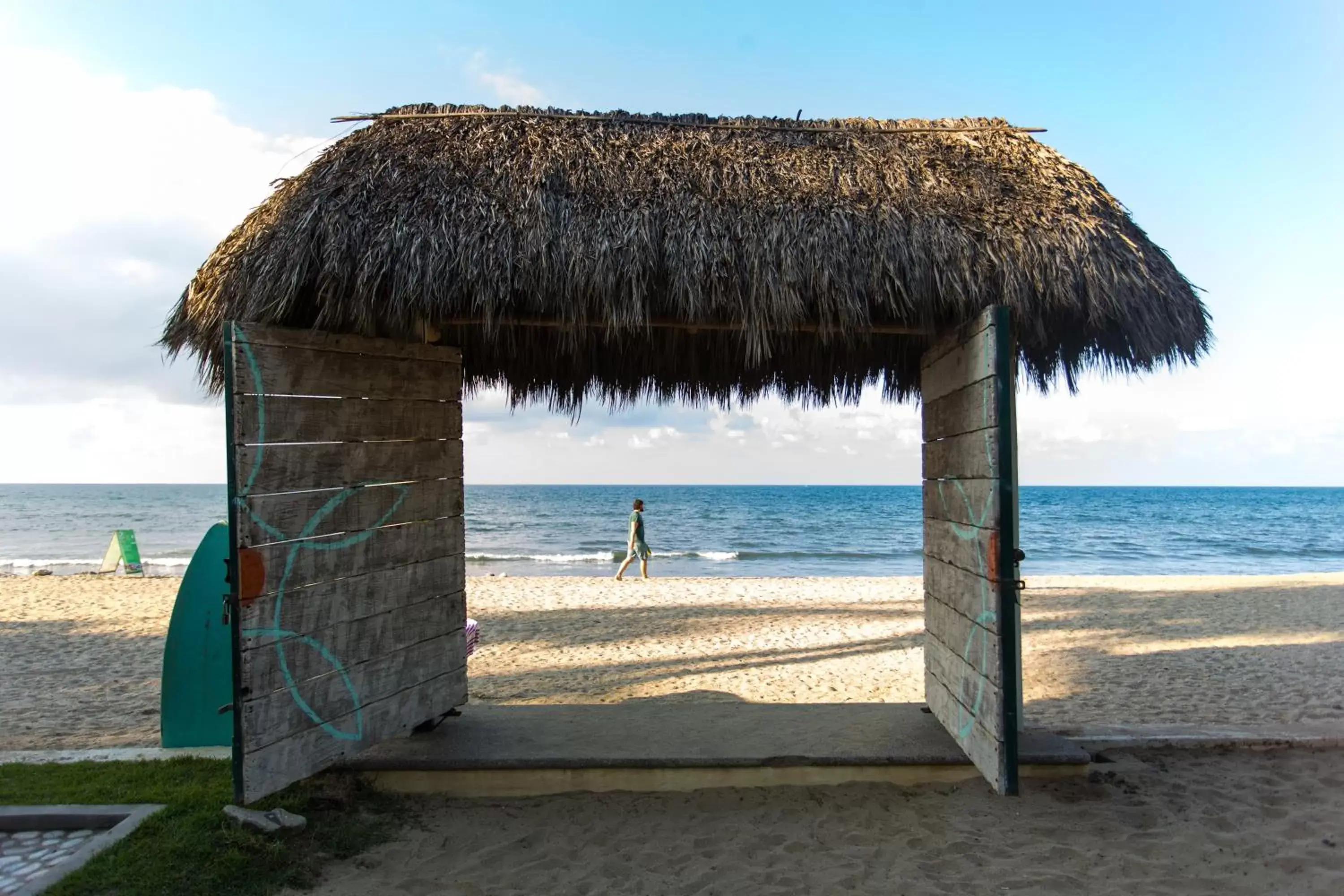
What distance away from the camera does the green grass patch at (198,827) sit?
2.71 m

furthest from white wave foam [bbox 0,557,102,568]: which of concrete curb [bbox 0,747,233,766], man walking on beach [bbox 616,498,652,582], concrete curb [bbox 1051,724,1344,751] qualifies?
concrete curb [bbox 1051,724,1344,751]

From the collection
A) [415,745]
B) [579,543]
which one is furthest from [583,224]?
[579,543]

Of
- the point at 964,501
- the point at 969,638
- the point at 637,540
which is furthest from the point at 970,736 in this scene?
the point at 637,540

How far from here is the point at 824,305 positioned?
344cm

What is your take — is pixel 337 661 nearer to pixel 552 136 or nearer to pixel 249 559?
pixel 249 559

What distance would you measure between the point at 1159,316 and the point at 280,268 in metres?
3.74

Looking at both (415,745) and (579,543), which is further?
(579,543)

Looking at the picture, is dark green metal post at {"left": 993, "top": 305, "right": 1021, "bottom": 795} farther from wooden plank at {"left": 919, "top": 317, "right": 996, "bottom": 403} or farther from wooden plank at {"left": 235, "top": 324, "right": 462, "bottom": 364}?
wooden plank at {"left": 235, "top": 324, "right": 462, "bottom": 364}

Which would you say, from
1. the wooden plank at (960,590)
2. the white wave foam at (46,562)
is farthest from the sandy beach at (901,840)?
the white wave foam at (46,562)

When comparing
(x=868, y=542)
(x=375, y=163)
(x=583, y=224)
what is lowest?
(x=868, y=542)

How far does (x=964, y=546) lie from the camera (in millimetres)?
3449

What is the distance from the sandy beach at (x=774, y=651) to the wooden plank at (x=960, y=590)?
1.23m

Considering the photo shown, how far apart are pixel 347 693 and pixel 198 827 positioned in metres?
0.68

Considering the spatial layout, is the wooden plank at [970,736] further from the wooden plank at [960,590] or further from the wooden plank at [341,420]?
the wooden plank at [341,420]
